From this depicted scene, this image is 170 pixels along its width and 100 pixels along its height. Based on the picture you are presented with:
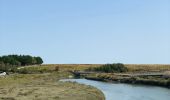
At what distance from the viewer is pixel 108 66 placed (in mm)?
171000

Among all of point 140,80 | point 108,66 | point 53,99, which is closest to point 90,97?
point 53,99

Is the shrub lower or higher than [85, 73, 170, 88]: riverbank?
higher

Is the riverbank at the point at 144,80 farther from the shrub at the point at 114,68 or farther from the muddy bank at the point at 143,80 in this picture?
the shrub at the point at 114,68

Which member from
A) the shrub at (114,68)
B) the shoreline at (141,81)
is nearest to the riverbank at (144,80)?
the shoreline at (141,81)

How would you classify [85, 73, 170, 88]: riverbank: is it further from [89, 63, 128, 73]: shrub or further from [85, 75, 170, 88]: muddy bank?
[89, 63, 128, 73]: shrub

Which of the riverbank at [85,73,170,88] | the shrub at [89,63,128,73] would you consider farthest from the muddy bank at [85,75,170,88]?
the shrub at [89,63,128,73]

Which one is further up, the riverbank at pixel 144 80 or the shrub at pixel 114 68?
the shrub at pixel 114 68

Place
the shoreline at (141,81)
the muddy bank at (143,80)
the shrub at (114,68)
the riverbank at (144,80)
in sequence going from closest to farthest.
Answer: the shoreline at (141,81)
the muddy bank at (143,80)
the riverbank at (144,80)
the shrub at (114,68)

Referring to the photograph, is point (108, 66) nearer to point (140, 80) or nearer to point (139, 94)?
point (140, 80)

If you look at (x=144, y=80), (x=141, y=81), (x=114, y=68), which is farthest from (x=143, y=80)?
(x=114, y=68)

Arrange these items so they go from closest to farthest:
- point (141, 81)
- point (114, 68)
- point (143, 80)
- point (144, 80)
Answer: point (144, 80) → point (143, 80) → point (141, 81) → point (114, 68)

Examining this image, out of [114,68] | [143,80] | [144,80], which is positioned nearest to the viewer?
[144,80]

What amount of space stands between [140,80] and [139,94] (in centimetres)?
3188

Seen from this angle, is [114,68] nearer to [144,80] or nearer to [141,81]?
[141,81]
